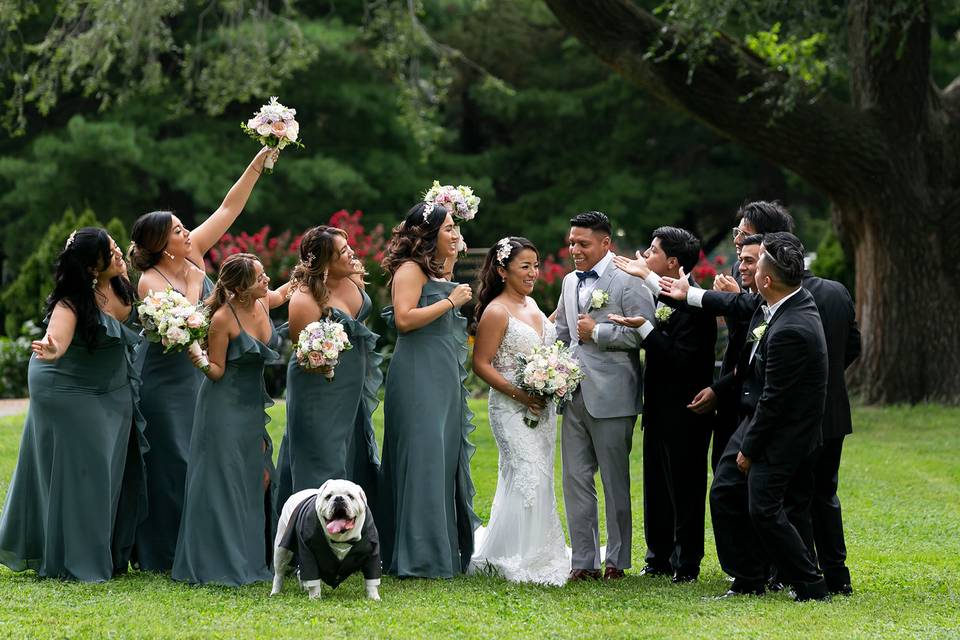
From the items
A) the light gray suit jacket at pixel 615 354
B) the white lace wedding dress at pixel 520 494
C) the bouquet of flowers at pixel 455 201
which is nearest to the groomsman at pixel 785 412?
the light gray suit jacket at pixel 615 354

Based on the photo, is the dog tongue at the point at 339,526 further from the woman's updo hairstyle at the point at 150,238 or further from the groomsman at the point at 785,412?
the woman's updo hairstyle at the point at 150,238

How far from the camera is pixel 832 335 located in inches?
285

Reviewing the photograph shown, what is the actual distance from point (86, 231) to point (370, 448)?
2.18m

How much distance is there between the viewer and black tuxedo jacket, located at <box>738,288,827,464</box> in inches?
267

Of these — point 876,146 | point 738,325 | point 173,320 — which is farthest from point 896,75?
point 173,320

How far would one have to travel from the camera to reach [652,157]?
3225 centimetres

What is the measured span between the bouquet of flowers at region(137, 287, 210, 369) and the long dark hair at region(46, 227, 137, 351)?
0.39 metres

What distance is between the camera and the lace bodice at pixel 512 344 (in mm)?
7961

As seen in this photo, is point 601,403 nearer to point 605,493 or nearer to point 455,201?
point 605,493

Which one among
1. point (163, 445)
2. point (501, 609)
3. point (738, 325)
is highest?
point (738, 325)

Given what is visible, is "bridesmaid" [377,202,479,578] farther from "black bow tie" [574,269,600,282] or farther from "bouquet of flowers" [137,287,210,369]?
"bouquet of flowers" [137,287,210,369]

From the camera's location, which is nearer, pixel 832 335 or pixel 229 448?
pixel 832 335

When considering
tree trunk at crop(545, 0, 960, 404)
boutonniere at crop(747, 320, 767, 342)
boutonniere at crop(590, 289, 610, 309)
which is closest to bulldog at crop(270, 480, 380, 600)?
boutonniere at crop(590, 289, 610, 309)

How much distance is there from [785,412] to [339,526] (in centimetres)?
243
